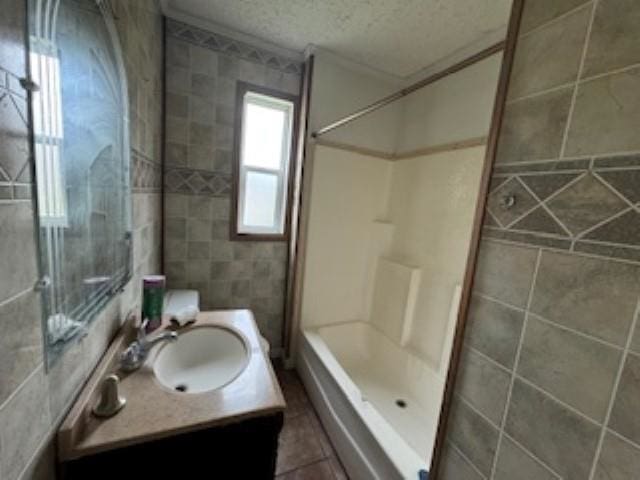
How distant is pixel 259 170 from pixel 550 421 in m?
2.02

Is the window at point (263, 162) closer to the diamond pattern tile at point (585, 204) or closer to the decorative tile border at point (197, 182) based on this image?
the decorative tile border at point (197, 182)

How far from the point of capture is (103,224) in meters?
0.82

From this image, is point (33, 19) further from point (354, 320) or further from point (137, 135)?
point (354, 320)

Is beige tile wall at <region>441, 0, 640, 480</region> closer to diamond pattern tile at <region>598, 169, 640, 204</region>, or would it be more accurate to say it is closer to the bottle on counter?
diamond pattern tile at <region>598, 169, 640, 204</region>

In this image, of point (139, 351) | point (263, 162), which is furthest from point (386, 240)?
point (139, 351)

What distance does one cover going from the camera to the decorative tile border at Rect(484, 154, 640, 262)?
528mm

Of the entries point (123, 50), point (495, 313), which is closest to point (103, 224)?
point (123, 50)

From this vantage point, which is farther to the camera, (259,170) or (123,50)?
(259,170)

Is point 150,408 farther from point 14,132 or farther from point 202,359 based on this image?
point 14,132

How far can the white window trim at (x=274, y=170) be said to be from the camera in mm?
1976

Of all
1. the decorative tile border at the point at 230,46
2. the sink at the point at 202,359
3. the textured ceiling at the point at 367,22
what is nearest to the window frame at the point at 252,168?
the decorative tile border at the point at 230,46

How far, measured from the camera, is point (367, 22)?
1589 millimetres

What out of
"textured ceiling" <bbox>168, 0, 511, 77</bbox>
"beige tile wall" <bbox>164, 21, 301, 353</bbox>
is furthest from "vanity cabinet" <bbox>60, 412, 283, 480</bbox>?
"textured ceiling" <bbox>168, 0, 511, 77</bbox>

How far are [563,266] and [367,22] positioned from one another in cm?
169
